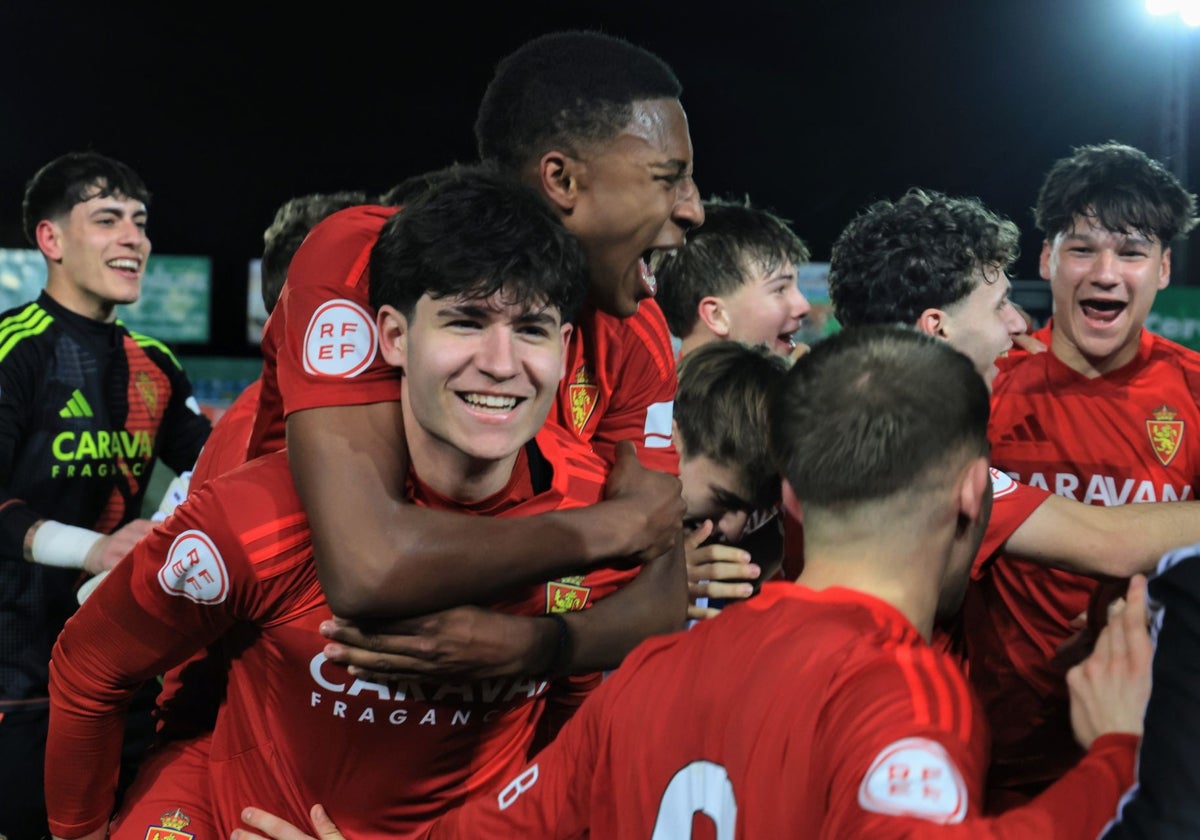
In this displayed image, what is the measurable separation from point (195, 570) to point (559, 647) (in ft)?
2.03

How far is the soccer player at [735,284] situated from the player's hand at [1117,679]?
2945 millimetres

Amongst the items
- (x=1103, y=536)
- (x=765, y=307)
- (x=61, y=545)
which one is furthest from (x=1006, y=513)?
(x=61, y=545)

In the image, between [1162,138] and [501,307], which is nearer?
[501,307]

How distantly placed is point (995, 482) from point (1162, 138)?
8711mm

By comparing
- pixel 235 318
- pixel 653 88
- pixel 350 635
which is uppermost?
pixel 653 88

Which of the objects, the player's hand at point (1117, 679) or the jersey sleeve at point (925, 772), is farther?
the player's hand at point (1117, 679)

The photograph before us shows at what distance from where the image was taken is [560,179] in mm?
2666

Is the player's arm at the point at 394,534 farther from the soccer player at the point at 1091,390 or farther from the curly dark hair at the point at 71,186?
the curly dark hair at the point at 71,186

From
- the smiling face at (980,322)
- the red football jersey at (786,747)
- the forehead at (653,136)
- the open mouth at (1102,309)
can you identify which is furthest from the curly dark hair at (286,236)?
the red football jersey at (786,747)

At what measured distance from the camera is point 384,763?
225 cm

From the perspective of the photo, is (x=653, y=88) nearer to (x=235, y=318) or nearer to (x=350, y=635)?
(x=350, y=635)

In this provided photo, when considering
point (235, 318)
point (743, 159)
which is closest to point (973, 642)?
point (743, 159)

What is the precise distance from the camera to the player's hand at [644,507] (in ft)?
7.31

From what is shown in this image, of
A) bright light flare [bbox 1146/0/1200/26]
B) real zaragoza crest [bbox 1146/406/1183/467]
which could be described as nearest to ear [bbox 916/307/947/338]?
real zaragoza crest [bbox 1146/406/1183/467]
